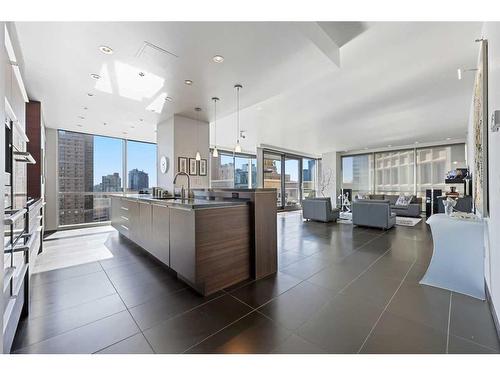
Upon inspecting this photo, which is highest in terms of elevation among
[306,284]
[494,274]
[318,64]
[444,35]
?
[444,35]

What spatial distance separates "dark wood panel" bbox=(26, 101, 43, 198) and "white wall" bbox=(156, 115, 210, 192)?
2050 millimetres

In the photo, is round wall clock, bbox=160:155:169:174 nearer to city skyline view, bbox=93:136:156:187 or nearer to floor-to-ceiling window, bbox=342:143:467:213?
city skyline view, bbox=93:136:156:187

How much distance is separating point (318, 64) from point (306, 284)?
2564 millimetres

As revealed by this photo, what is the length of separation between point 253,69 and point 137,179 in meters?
5.69

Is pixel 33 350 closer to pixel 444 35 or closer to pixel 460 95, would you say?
pixel 444 35

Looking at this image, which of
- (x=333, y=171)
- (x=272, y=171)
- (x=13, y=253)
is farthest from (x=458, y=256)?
(x=333, y=171)

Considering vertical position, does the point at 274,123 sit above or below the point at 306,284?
above

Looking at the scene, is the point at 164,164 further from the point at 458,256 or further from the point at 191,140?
the point at 458,256

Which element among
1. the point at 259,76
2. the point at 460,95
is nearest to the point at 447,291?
the point at 259,76

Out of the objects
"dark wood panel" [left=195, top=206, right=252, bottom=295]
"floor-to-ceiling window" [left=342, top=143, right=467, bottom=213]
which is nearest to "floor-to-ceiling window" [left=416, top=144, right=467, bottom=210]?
"floor-to-ceiling window" [left=342, top=143, right=467, bottom=213]

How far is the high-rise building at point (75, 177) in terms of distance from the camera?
19.1 feet

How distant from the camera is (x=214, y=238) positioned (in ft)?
7.32

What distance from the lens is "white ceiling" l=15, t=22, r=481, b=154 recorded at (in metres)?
2.13
